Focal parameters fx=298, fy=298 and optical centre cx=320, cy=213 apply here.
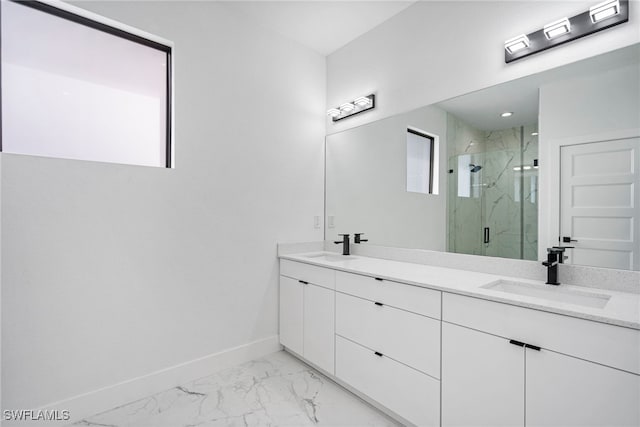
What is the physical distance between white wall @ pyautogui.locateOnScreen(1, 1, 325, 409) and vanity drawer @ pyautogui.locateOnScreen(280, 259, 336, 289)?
138 mm

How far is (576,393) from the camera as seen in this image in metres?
1.07

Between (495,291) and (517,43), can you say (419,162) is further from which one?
(495,291)

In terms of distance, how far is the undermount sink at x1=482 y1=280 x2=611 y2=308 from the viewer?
134 cm

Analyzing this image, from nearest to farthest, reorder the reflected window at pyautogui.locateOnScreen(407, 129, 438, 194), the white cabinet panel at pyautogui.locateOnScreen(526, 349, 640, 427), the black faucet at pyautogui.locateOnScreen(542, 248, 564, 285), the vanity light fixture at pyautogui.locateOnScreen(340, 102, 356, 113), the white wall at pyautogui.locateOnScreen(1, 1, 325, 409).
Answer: the white cabinet panel at pyautogui.locateOnScreen(526, 349, 640, 427) < the black faucet at pyautogui.locateOnScreen(542, 248, 564, 285) < the white wall at pyautogui.locateOnScreen(1, 1, 325, 409) < the reflected window at pyautogui.locateOnScreen(407, 129, 438, 194) < the vanity light fixture at pyautogui.locateOnScreen(340, 102, 356, 113)

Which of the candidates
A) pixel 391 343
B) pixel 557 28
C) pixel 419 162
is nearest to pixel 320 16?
pixel 419 162

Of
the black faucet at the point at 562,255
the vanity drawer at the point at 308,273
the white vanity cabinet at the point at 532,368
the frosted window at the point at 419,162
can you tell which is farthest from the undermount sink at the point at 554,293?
the vanity drawer at the point at 308,273

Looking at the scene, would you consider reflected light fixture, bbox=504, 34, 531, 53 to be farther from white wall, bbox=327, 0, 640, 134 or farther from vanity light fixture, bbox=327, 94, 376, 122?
vanity light fixture, bbox=327, 94, 376, 122

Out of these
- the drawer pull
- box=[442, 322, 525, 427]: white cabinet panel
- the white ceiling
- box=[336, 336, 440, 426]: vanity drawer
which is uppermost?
the white ceiling

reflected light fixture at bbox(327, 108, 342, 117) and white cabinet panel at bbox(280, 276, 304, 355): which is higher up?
reflected light fixture at bbox(327, 108, 342, 117)


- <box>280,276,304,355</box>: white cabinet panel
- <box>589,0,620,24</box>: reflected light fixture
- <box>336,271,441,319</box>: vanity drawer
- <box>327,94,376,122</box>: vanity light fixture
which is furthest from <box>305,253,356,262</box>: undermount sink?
<box>589,0,620,24</box>: reflected light fixture

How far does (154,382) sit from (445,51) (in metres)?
2.98

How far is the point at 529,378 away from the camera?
1179mm

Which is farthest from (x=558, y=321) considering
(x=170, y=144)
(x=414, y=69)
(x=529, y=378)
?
(x=170, y=144)

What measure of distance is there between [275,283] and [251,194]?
813 millimetres
